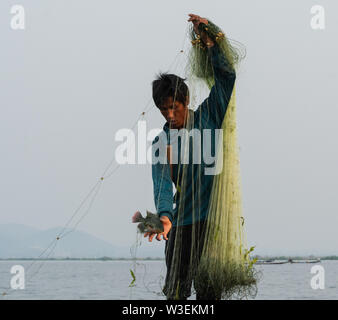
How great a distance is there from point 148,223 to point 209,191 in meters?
0.47

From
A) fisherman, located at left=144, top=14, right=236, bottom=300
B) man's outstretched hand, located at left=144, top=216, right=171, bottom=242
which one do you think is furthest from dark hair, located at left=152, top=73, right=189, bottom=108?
man's outstretched hand, located at left=144, top=216, right=171, bottom=242

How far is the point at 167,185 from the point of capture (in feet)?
9.48

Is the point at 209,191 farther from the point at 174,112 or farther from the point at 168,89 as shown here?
the point at 168,89

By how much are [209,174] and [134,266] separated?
666 mm

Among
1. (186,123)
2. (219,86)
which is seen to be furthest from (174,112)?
(219,86)

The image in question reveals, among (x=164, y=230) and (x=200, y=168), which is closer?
Result: (x=164, y=230)

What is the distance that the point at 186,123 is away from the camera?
2.95 m

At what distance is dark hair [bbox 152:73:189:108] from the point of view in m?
2.90

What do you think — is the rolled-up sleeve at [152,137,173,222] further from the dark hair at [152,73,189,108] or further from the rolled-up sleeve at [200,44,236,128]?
the rolled-up sleeve at [200,44,236,128]

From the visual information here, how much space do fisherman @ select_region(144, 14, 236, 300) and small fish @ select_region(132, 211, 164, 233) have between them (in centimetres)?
23

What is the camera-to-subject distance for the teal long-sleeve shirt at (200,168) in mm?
2930

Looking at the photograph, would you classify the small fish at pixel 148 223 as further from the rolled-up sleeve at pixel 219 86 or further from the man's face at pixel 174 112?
the rolled-up sleeve at pixel 219 86
